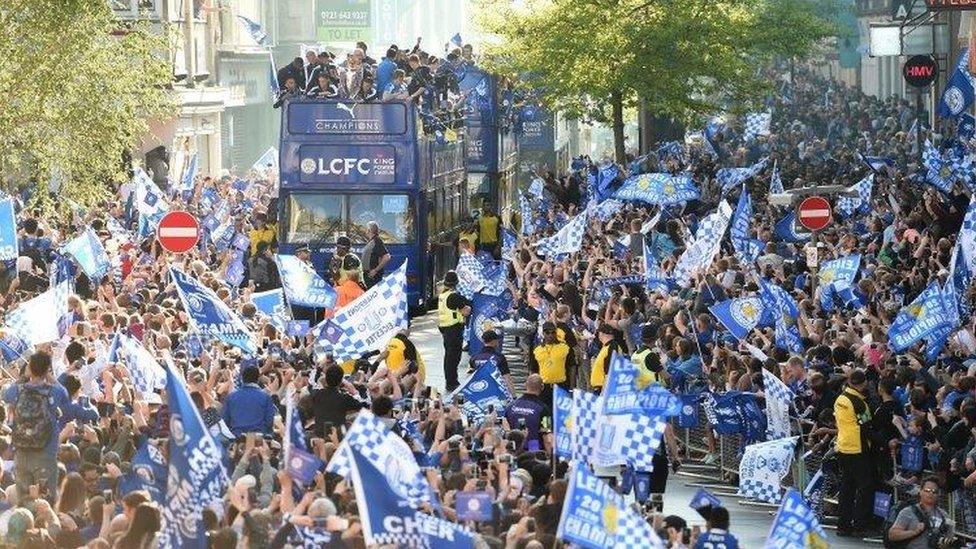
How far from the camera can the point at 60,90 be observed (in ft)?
114

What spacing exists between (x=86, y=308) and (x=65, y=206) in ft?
36.9

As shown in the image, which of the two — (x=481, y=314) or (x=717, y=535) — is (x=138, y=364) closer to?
(x=717, y=535)

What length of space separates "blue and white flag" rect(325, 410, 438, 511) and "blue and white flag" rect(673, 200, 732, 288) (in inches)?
559

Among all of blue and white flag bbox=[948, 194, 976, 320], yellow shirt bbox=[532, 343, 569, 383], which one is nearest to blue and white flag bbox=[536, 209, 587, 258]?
yellow shirt bbox=[532, 343, 569, 383]

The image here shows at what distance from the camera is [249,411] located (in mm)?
18281

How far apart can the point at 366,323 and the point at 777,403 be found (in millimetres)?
3600

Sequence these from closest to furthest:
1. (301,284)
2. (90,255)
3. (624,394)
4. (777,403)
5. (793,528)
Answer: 1. (793,528)
2. (624,394)
3. (777,403)
4. (301,284)
5. (90,255)

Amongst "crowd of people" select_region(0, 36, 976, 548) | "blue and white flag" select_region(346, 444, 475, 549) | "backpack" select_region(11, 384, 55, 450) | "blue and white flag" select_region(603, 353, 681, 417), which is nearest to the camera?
"blue and white flag" select_region(346, 444, 475, 549)

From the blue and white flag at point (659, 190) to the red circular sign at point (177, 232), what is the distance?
835 cm

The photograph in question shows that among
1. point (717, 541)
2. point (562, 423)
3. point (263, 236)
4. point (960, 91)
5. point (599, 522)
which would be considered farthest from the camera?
point (960, 91)

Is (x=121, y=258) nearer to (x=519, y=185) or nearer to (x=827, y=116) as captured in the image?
(x=519, y=185)

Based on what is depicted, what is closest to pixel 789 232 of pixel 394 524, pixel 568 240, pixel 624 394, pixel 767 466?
pixel 568 240

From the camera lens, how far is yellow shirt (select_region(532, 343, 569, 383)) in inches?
938

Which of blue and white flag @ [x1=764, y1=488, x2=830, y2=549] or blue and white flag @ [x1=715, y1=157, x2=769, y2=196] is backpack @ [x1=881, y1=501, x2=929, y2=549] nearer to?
blue and white flag @ [x1=764, y1=488, x2=830, y2=549]
